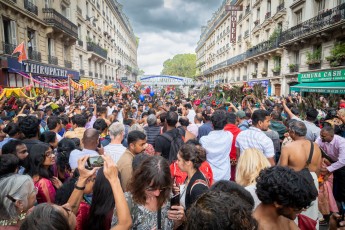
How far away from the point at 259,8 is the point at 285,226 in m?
27.8

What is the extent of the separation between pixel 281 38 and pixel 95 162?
20.5 m

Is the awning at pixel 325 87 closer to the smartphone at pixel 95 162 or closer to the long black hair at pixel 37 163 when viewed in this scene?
the smartphone at pixel 95 162

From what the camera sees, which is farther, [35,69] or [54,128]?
[35,69]

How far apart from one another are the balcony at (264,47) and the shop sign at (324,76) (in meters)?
5.30

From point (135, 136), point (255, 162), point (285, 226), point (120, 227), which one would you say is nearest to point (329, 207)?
point (255, 162)

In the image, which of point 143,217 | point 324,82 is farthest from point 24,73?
point 324,82

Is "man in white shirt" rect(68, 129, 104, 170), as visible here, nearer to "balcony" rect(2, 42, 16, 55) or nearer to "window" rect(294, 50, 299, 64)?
"balcony" rect(2, 42, 16, 55)

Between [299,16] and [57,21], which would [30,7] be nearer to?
[57,21]

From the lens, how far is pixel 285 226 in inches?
67.0

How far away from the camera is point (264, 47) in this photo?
22.2 meters

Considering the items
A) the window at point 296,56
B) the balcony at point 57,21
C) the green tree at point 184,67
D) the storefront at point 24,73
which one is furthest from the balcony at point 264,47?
the green tree at point 184,67

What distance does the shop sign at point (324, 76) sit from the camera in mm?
12153

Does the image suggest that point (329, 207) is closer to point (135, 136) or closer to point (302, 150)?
point (302, 150)

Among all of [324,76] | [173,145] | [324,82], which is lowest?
[173,145]
